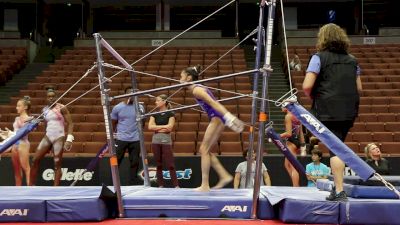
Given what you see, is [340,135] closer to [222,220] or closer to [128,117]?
[222,220]

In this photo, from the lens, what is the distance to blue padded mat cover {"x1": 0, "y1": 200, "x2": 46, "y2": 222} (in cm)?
382

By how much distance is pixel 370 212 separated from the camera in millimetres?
3619

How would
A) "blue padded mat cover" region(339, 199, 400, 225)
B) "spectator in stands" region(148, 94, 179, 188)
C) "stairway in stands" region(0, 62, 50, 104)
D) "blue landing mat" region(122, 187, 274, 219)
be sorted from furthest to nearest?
"stairway in stands" region(0, 62, 50, 104) < "spectator in stands" region(148, 94, 179, 188) < "blue landing mat" region(122, 187, 274, 219) < "blue padded mat cover" region(339, 199, 400, 225)

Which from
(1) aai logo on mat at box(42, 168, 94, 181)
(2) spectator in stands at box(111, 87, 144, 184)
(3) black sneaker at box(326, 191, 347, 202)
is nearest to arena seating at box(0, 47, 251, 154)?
(1) aai logo on mat at box(42, 168, 94, 181)

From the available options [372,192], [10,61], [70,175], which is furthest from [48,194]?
[10,61]

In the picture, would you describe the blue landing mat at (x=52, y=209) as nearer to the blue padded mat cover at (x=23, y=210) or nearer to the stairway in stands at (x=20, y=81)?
the blue padded mat cover at (x=23, y=210)

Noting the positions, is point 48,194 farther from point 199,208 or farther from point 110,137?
point 199,208

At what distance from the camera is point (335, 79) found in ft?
12.7

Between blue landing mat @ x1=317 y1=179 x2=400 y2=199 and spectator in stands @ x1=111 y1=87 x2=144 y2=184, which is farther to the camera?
spectator in stands @ x1=111 y1=87 x2=144 y2=184

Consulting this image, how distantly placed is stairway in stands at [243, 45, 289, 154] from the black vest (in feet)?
18.7

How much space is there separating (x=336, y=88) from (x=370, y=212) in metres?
0.97

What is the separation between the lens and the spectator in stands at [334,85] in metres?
3.86

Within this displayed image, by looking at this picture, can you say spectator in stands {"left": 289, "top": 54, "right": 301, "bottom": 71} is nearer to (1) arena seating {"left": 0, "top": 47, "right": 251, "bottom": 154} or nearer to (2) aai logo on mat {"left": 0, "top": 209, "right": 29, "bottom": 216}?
(1) arena seating {"left": 0, "top": 47, "right": 251, "bottom": 154}

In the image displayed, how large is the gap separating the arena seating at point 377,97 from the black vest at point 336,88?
5.31 metres
